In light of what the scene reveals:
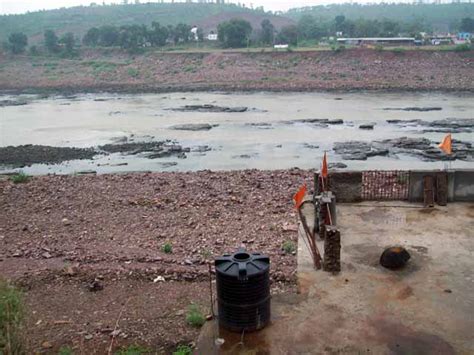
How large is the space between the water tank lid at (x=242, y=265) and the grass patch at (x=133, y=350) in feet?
5.16

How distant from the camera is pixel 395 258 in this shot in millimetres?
7273

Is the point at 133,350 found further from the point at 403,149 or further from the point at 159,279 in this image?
the point at 403,149

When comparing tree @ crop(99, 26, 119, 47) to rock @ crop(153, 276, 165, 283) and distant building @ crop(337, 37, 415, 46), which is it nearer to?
distant building @ crop(337, 37, 415, 46)

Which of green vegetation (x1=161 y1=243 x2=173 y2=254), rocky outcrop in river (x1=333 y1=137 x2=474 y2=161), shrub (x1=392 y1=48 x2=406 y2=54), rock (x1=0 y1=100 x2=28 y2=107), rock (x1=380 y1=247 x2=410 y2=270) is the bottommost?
rocky outcrop in river (x1=333 y1=137 x2=474 y2=161)

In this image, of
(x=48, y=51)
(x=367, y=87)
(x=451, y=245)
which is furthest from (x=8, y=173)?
(x=48, y=51)

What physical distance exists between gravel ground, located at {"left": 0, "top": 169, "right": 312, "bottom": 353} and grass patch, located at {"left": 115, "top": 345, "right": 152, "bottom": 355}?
6.0 inches

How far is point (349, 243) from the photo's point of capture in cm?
824

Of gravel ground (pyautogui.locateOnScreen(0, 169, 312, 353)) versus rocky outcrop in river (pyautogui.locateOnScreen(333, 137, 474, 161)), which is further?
rocky outcrop in river (pyautogui.locateOnScreen(333, 137, 474, 161))

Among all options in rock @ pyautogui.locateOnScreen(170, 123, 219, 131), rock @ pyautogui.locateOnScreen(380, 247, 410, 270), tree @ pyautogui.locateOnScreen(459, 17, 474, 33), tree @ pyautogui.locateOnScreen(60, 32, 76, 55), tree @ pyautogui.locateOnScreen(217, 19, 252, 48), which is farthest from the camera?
tree @ pyautogui.locateOnScreen(459, 17, 474, 33)

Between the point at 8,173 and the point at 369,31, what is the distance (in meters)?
75.5

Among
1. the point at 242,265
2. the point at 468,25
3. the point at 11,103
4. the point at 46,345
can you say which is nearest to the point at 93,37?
the point at 11,103

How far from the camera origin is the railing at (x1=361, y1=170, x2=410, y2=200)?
10201mm

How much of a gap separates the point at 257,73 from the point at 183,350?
176 ft

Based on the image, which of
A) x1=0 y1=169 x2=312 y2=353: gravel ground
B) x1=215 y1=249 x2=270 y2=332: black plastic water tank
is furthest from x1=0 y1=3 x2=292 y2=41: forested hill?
x1=215 y1=249 x2=270 y2=332: black plastic water tank
